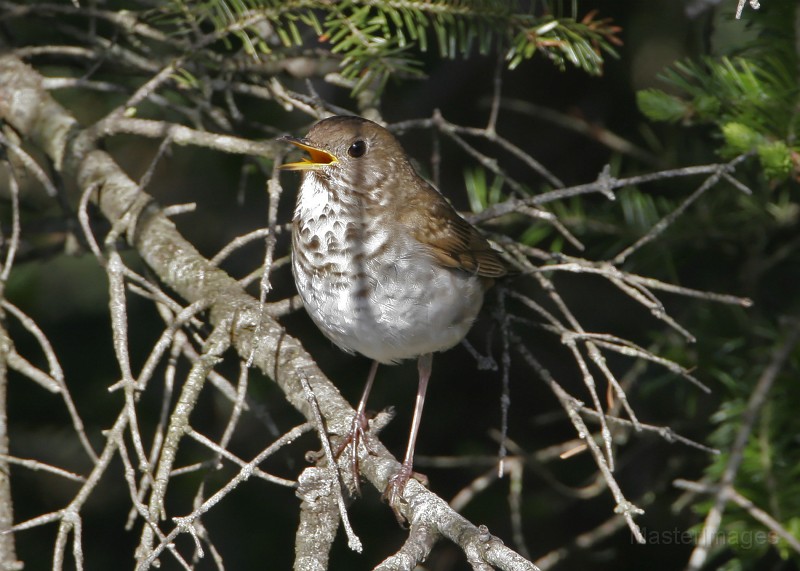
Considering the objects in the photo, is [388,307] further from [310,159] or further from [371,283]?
[310,159]

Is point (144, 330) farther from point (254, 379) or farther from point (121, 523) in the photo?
point (121, 523)

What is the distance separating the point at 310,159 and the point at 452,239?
0.56 meters

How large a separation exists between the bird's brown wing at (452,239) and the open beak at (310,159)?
0.32 meters

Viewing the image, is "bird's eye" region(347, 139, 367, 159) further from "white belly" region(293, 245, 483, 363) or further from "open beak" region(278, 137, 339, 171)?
"white belly" region(293, 245, 483, 363)

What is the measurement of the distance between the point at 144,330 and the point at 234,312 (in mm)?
1319

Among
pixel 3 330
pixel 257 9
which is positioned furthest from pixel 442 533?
pixel 257 9

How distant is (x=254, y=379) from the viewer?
369 cm

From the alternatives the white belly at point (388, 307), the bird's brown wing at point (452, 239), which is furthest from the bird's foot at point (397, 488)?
the bird's brown wing at point (452, 239)

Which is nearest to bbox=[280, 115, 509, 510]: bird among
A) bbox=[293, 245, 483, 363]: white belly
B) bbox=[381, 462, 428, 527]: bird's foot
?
bbox=[293, 245, 483, 363]: white belly

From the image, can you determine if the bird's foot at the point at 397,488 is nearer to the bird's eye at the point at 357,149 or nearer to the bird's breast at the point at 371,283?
the bird's breast at the point at 371,283

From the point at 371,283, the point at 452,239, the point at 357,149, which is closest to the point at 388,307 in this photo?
the point at 371,283

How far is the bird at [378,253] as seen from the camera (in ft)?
9.00

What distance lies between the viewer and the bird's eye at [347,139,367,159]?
2.99 m

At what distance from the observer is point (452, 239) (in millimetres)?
3039
